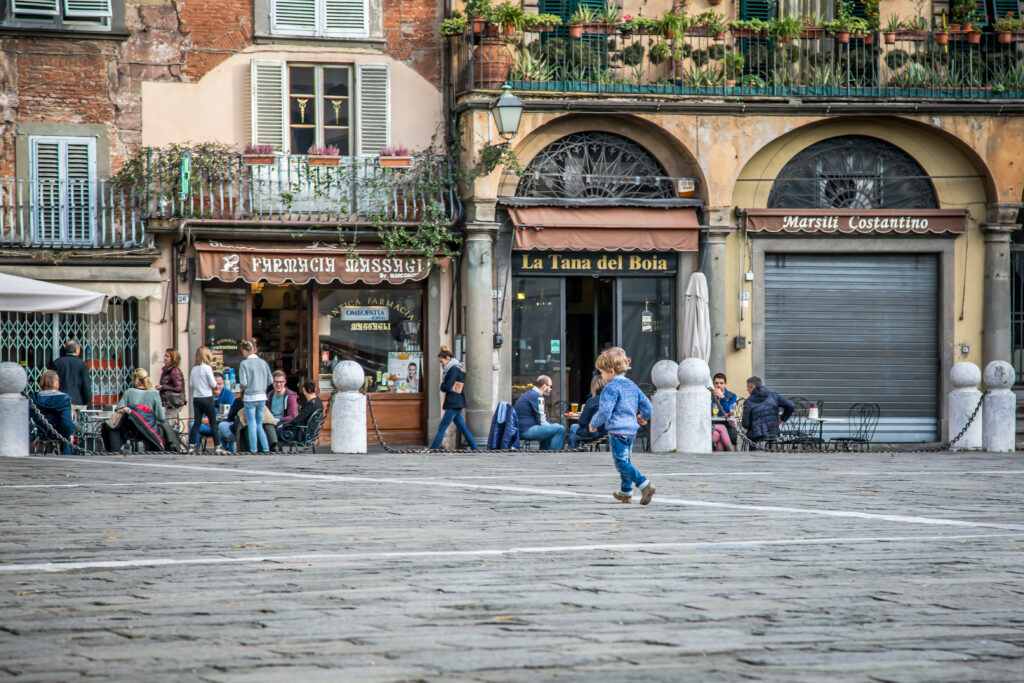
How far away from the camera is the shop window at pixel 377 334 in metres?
22.3

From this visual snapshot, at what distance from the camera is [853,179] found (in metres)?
23.1

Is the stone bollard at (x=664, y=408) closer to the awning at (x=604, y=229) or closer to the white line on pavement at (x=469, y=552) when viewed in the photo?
the awning at (x=604, y=229)

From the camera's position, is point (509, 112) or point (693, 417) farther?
point (509, 112)

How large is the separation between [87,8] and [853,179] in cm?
1245

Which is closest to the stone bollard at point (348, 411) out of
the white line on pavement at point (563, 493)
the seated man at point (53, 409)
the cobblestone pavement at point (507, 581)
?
the white line on pavement at point (563, 493)

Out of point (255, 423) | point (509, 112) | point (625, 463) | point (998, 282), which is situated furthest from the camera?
point (998, 282)

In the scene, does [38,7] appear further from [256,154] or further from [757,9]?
[757,9]

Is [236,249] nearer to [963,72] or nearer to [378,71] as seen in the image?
[378,71]

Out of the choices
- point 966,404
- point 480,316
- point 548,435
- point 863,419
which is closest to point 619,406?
point 548,435

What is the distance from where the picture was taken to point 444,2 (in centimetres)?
2253

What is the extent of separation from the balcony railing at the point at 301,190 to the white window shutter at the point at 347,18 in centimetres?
205

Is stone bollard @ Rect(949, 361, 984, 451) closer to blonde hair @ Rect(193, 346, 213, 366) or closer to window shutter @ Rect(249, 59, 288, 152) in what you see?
blonde hair @ Rect(193, 346, 213, 366)

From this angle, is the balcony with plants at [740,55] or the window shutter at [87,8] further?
the balcony with plants at [740,55]

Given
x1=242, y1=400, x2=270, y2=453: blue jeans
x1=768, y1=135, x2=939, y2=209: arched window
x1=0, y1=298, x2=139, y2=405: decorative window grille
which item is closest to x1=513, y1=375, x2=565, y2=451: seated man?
x1=242, y1=400, x2=270, y2=453: blue jeans
